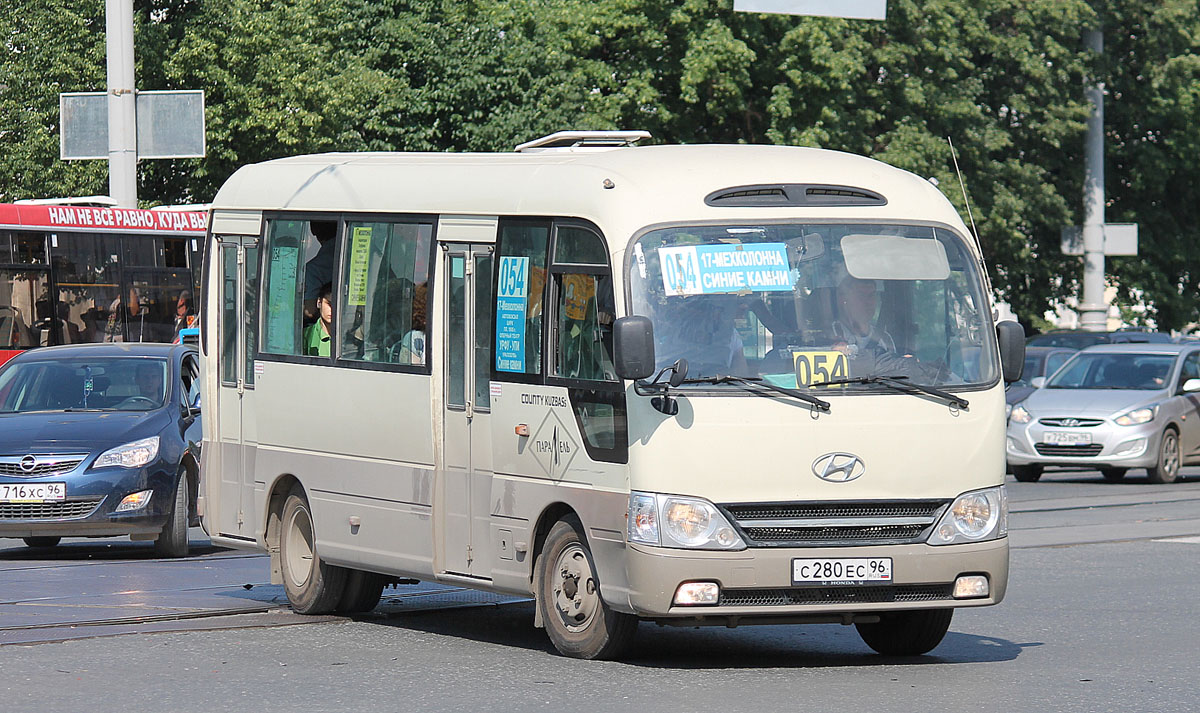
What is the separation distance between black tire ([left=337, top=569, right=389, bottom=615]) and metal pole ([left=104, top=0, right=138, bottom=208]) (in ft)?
46.7

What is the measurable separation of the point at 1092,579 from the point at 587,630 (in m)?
5.05

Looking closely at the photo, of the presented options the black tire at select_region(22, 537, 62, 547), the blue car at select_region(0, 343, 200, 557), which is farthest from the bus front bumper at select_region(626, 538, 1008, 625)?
the black tire at select_region(22, 537, 62, 547)

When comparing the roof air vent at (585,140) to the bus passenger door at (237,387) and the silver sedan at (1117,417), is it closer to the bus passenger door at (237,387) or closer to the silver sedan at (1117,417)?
the bus passenger door at (237,387)

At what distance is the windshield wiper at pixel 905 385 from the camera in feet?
29.9

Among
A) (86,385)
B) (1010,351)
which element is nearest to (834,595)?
(1010,351)

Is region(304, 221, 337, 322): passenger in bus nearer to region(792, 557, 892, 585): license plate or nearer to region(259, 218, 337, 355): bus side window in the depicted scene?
region(259, 218, 337, 355): bus side window

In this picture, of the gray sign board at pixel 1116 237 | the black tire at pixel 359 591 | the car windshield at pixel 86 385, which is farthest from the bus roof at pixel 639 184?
the gray sign board at pixel 1116 237

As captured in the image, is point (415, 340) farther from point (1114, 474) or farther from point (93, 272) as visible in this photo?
point (93, 272)

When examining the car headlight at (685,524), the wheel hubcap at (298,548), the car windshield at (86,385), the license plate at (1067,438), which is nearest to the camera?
the car headlight at (685,524)

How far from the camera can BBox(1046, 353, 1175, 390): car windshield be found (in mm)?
24156

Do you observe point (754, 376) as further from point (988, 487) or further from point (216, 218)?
point (216, 218)

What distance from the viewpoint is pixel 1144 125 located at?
49.4 m

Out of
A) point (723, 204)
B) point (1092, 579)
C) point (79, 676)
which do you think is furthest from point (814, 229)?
point (1092, 579)

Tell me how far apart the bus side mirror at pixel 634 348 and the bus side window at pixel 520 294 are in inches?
38.4
